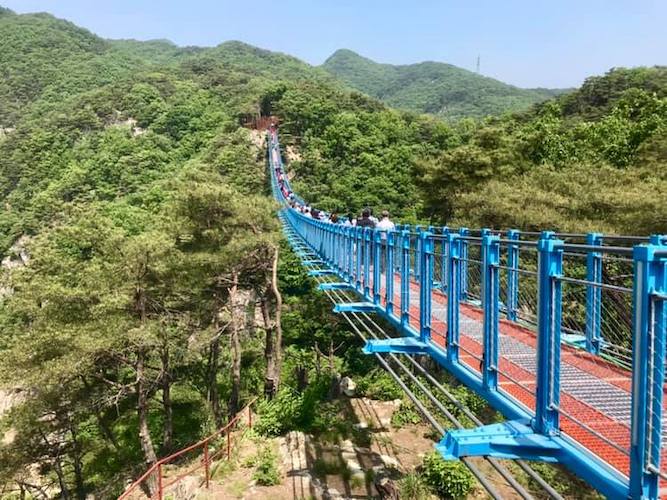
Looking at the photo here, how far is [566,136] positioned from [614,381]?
25.9 metres

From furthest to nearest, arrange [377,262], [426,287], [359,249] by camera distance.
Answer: [359,249] → [377,262] → [426,287]

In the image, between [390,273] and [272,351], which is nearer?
[390,273]

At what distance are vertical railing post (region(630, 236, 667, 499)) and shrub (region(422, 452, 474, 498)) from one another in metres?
7.14

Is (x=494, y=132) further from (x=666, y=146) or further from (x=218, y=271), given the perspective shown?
(x=218, y=271)

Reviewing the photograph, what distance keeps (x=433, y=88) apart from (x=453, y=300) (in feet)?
415

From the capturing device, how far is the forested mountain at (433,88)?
336 feet

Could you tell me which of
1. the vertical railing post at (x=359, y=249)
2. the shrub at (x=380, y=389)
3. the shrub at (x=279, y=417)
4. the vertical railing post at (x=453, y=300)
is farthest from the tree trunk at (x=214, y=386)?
the vertical railing post at (x=453, y=300)

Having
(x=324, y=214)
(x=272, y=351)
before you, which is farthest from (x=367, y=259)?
(x=272, y=351)

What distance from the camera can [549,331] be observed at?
2344 millimetres

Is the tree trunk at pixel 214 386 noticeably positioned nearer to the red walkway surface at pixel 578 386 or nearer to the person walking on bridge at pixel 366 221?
the person walking on bridge at pixel 366 221

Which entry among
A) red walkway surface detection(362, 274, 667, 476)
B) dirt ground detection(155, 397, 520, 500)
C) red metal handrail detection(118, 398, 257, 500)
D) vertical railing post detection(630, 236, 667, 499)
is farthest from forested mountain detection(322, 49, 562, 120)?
vertical railing post detection(630, 236, 667, 499)

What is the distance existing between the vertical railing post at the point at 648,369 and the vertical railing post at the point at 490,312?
3.93ft

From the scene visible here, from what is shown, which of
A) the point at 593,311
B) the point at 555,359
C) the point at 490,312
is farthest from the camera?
the point at 593,311

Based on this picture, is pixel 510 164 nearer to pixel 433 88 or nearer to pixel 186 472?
pixel 186 472
